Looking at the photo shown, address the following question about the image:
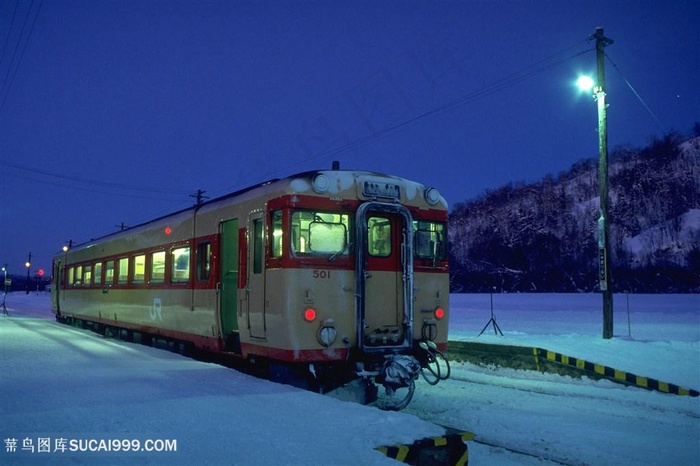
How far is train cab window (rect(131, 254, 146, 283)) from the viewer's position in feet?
50.2

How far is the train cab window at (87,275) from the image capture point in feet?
69.3

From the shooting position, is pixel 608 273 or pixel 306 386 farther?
pixel 608 273

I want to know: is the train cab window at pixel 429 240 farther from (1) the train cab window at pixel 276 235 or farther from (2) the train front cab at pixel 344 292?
(1) the train cab window at pixel 276 235

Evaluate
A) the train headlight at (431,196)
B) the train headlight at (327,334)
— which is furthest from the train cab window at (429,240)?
the train headlight at (327,334)

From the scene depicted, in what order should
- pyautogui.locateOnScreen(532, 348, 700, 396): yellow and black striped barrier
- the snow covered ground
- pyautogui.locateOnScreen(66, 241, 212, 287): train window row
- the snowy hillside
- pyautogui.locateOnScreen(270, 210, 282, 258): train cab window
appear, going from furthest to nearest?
the snowy hillside < pyautogui.locateOnScreen(66, 241, 212, 287): train window row < pyautogui.locateOnScreen(532, 348, 700, 396): yellow and black striped barrier < pyautogui.locateOnScreen(270, 210, 282, 258): train cab window < the snow covered ground

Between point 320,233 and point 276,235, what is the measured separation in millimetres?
660

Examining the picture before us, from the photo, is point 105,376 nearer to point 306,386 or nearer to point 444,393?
point 306,386

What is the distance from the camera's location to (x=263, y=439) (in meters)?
5.24

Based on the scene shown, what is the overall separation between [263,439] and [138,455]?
3.41 feet

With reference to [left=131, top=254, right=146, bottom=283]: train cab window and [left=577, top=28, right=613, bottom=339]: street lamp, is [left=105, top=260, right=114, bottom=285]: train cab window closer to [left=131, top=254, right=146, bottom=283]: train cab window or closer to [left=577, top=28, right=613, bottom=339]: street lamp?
[left=131, top=254, right=146, bottom=283]: train cab window

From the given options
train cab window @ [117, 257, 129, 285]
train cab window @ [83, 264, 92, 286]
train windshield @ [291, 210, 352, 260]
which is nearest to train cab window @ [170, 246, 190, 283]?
train cab window @ [117, 257, 129, 285]

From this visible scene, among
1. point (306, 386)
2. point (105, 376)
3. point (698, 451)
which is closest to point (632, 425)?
point (698, 451)

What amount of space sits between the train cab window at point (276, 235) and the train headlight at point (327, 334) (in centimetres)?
122

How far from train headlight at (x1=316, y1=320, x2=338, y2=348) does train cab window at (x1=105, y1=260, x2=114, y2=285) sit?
11829 millimetres
